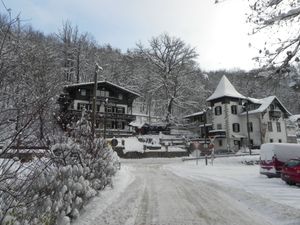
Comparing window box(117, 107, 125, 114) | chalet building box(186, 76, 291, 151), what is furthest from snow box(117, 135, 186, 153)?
chalet building box(186, 76, 291, 151)

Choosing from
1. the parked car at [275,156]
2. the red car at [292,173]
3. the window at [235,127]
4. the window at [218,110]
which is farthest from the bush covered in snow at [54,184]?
the window at [218,110]

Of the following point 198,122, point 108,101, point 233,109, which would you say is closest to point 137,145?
point 108,101

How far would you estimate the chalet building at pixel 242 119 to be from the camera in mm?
57625

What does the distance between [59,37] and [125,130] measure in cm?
2583

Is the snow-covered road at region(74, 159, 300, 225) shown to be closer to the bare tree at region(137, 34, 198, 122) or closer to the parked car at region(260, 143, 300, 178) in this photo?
the parked car at region(260, 143, 300, 178)

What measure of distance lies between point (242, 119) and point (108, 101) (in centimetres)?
2471

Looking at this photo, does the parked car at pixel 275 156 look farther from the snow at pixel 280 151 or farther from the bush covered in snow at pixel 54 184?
the bush covered in snow at pixel 54 184

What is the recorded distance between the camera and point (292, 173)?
16.4 metres

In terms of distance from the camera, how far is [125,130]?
5334 cm

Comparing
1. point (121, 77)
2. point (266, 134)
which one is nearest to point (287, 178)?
point (266, 134)

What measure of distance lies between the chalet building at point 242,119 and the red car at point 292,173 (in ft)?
127

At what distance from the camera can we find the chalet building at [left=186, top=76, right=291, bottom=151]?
57.6 meters

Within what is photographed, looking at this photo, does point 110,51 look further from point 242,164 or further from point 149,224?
point 149,224

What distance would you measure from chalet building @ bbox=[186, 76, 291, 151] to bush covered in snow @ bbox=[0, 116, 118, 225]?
45825 millimetres
